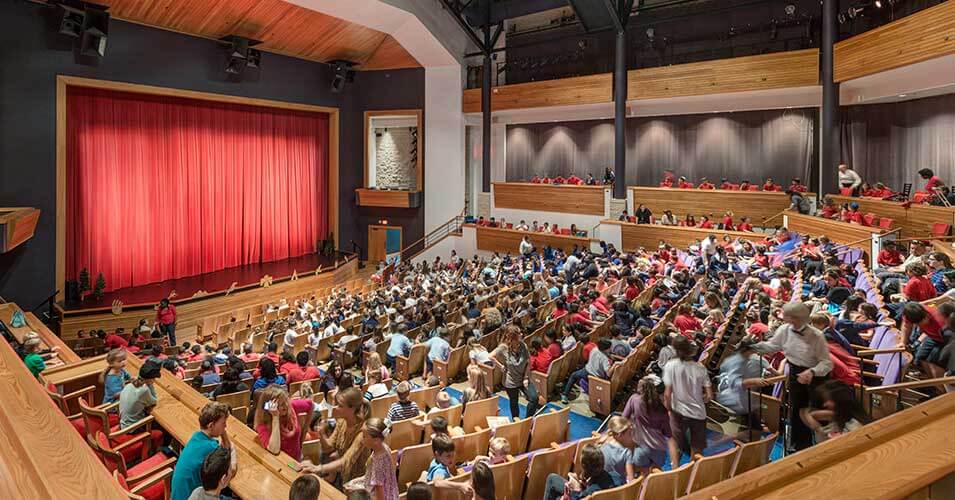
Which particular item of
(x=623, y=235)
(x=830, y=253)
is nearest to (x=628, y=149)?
(x=623, y=235)

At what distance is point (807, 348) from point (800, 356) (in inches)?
2.7

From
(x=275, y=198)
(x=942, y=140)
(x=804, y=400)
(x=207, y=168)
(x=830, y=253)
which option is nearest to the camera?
(x=804, y=400)

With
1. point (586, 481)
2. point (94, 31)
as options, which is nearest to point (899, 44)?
point (586, 481)

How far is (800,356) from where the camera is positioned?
3.83 metres

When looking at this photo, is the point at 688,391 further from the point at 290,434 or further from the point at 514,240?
the point at 514,240

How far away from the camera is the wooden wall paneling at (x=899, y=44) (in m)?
9.79

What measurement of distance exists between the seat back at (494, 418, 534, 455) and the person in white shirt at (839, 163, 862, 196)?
440 inches

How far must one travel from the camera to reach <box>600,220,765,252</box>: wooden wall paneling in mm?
13727

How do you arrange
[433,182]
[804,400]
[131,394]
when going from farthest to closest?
[433,182] → [804,400] → [131,394]

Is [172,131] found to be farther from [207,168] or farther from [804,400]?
[804,400]

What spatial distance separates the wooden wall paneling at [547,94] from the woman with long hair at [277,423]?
1530 centimetres

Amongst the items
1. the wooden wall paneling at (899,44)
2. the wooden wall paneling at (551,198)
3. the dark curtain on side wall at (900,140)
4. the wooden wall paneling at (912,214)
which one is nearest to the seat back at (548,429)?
the wooden wall paneling at (912,214)

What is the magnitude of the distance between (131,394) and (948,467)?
4.06 m

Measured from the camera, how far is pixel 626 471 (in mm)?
3729
